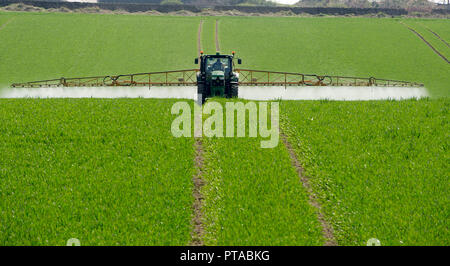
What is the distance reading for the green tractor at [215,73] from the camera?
60.5 ft

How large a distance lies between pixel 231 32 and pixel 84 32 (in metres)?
17.6

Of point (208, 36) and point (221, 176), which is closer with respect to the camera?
point (221, 176)

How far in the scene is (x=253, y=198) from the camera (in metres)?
8.89

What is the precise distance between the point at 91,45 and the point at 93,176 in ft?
105


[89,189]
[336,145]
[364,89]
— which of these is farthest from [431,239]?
[364,89]

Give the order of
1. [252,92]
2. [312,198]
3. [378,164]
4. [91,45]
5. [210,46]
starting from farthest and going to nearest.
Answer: [91,45] → [210,46] → [252,92] → [378,164] → [312,198]

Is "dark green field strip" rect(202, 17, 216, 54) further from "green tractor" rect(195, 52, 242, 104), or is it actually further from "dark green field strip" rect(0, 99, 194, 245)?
"dark green field strip" rect(0, 99, 194, 245)

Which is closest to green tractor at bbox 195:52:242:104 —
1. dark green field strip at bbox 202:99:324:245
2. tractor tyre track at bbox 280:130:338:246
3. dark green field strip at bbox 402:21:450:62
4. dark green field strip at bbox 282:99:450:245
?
dark green field strip at bbox 282:99:450:245

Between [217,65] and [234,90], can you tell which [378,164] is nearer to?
[234,90]

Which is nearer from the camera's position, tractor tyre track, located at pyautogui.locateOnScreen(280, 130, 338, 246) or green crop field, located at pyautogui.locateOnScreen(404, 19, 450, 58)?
tractor tyre track, located at pyautogui.locateOnScreen(280, 130, 338, 246)

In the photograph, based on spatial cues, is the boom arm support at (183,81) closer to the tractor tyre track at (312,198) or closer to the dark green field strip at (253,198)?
the tractor tyre track at (312,198)

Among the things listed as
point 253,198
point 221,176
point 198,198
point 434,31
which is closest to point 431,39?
point 434,31

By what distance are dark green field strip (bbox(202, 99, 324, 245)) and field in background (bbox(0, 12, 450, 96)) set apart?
22010 millimetres

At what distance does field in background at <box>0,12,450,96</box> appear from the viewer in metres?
31.9
